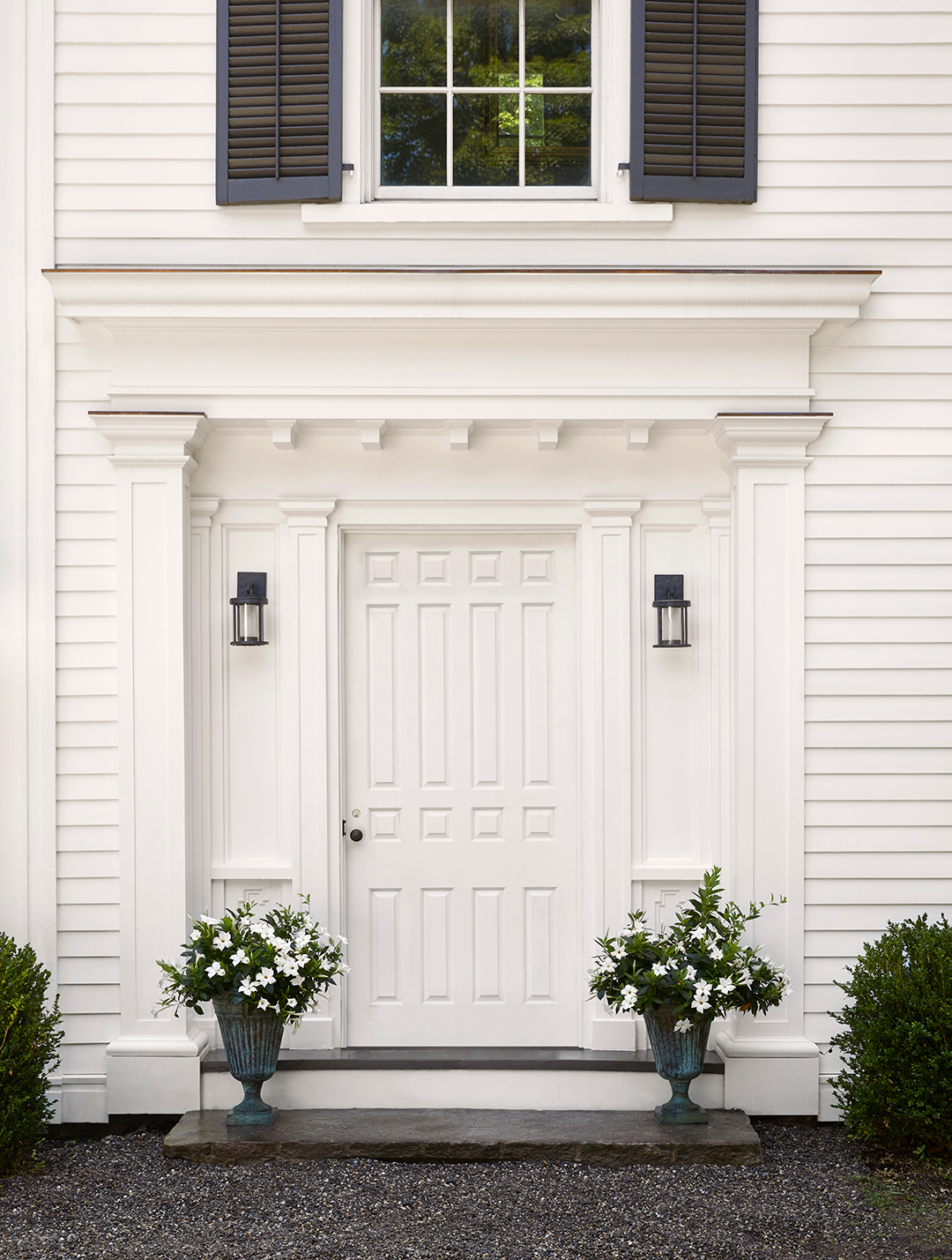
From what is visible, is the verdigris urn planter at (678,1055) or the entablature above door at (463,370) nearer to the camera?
the verdigris urn planter at (678,1055)

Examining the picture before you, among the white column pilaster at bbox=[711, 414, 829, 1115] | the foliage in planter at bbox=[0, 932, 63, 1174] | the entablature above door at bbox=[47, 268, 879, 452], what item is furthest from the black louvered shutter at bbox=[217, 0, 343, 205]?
the foliage in planter at bbox=[0, 932, 63, 1174]

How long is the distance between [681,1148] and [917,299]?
340 centimetres

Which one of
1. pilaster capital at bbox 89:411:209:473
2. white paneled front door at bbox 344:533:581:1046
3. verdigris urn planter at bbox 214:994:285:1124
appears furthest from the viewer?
white paneled front door at bbox 344:533:581:1046

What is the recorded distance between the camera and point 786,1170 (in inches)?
148

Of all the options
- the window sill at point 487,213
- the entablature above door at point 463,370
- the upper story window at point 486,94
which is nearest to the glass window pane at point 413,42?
the upper story window at point 486,94

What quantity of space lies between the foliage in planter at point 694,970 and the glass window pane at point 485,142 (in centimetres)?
296

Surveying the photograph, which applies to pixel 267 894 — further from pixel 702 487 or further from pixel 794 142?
pixel 794 142

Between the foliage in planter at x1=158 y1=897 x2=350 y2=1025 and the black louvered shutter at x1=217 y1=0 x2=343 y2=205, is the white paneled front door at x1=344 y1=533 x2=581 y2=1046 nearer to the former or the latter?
the foliage in planter at x1=158 y1=897 x2=350 y2=1025

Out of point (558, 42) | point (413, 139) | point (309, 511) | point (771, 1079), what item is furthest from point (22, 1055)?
point (558, 42)

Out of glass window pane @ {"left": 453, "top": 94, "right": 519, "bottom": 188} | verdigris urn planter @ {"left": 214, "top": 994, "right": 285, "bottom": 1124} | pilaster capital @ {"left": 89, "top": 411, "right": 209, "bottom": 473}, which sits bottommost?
verdigris urn planter @ {"left": 214, "top": 994, "right": 285, "bottom": 1124}

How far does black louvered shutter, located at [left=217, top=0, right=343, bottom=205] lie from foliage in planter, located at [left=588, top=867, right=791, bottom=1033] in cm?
315

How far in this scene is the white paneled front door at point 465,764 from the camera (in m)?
4.46

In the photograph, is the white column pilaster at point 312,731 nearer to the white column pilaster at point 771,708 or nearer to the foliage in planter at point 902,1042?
the white column pilaster at point 771,708

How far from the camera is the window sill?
4.16m
